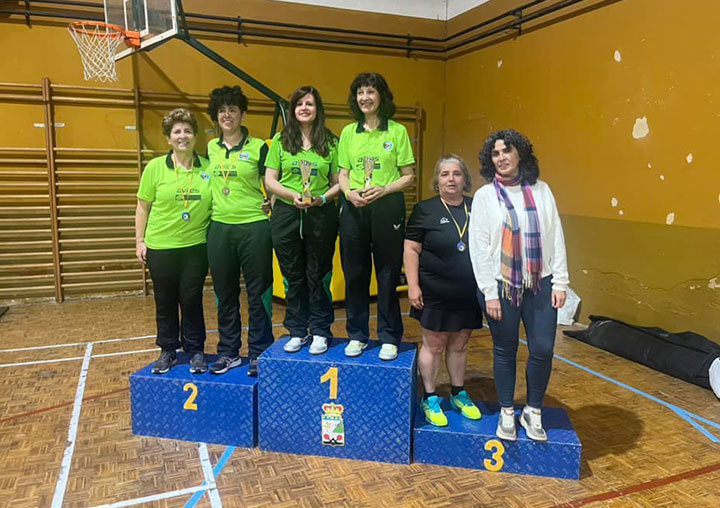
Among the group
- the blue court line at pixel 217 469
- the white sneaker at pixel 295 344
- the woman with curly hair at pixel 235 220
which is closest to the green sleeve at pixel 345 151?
the woman with curly hair at pixel 235 220

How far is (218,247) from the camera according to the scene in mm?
2645

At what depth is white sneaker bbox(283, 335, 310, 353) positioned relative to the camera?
2.59 m

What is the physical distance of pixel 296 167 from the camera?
2541 mm

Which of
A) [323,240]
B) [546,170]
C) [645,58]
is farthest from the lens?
[546,170]

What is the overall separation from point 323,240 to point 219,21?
4294 mm

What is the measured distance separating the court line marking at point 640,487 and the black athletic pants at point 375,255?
1.02 metres

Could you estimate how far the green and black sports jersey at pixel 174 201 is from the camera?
2.63m

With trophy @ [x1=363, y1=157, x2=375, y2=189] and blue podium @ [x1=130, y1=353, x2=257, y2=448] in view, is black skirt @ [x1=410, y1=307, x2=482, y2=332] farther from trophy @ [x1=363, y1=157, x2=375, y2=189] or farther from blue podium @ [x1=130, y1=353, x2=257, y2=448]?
blue podium @ [x1=130, y1=353, x2=257, y2=448]

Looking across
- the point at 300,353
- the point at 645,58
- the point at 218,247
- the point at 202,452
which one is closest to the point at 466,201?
the point at 300,353

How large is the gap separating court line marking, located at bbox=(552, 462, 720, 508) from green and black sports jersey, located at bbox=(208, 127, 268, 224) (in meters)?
1.90

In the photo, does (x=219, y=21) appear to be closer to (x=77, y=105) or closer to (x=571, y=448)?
(x=77, y=105)

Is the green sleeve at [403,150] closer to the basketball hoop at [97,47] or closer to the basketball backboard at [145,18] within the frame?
the basketball backboard at [145,18]

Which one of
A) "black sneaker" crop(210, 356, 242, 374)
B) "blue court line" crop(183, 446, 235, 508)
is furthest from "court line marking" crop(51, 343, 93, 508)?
"black sneaker" crop(210, 356, 242, 374)

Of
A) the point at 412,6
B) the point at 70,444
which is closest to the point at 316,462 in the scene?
the point at 70,444
